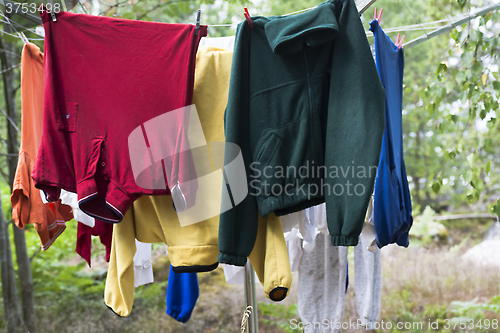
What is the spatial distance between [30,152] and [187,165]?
72cm

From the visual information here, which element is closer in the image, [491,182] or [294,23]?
[294,23]

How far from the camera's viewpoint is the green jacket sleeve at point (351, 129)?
1083 millimetres

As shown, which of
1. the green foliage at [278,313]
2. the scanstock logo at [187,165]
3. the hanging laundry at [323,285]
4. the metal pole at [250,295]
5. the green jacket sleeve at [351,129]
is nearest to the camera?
the green jacket sleeve at [351,129]

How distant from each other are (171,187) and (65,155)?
15.9 inches

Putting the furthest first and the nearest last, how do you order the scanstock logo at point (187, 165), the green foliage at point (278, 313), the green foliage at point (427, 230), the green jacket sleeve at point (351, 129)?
the green foliage at point (427, 230) < the green foliage at point (278, 313) < the scanstock logo at point (187, 165) < the green jacket sleeve at point (351, 129)

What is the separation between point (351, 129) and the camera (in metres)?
1.12

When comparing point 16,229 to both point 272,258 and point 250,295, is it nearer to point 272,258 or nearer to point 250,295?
point 250,295

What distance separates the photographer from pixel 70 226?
4246 millimetres

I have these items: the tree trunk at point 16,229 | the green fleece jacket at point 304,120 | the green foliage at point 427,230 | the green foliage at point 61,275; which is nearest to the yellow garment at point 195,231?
the green fleece jacket at point 304,120

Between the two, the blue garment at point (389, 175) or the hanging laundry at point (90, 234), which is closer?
the blue garment at point (389, 175)

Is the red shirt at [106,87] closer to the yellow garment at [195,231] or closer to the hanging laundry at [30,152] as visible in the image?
the yellow garment at [195,231]

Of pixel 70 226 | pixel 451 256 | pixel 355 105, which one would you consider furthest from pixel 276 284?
pixel 451 256

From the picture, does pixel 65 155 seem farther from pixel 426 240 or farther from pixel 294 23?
pixel 426 240

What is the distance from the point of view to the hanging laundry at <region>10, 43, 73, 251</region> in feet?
4.64
